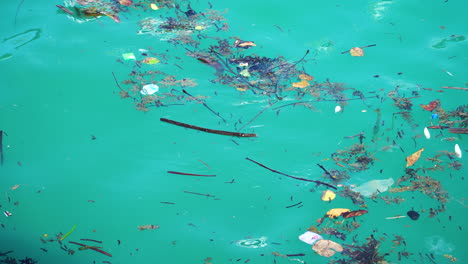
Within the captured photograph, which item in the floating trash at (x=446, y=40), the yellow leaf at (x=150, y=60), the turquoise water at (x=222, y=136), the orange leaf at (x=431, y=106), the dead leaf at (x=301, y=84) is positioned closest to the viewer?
the turquoise water at (x=222, y=136)

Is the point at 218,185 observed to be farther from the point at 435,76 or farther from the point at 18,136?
the point at 435,76

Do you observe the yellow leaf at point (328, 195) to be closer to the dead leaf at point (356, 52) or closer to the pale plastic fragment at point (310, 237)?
the pale plastic fragment at point (310, 237)

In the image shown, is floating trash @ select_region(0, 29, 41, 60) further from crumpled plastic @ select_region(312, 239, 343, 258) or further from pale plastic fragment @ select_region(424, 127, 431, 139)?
pale plastic fragment @ select_region(424, 127, 431, 139)

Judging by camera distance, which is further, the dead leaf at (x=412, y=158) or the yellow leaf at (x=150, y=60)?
the yellow leaf at (x=150, y=60)

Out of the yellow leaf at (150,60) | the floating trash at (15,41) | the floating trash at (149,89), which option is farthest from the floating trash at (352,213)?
the floating trash at (15,41)

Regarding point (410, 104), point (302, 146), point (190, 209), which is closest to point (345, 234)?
point (302, 146)
